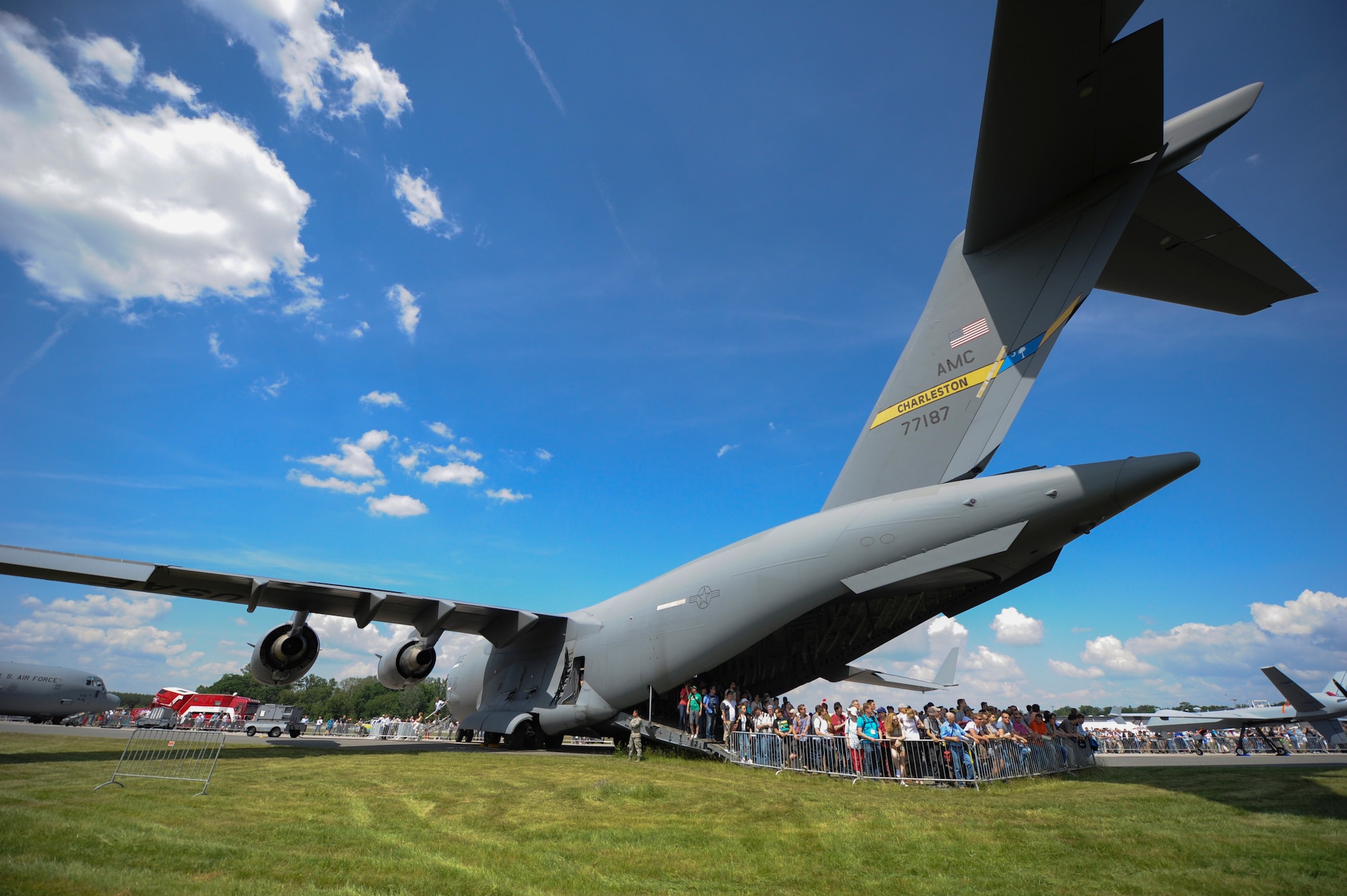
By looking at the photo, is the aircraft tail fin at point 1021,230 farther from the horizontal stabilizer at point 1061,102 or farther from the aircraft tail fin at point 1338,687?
the aircraft tail fin at point 1338,687

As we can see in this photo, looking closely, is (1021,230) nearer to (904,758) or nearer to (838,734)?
(904,758)

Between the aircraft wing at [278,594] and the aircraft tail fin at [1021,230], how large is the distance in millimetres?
7737

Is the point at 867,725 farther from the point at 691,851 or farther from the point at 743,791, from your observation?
the point at 691,851

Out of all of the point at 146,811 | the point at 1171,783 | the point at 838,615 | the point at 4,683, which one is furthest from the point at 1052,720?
the point at 4,683

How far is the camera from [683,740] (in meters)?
10.7

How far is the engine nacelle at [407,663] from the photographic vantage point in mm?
13539

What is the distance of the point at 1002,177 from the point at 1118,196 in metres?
1.06

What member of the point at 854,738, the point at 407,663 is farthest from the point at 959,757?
the point at 407,663

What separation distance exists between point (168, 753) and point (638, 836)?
5.82 meters

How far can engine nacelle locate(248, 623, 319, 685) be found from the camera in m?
11.4

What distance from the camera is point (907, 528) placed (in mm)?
7762

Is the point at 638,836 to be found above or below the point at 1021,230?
below

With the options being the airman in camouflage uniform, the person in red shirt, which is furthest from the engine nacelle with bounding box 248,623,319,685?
the person in red shirt

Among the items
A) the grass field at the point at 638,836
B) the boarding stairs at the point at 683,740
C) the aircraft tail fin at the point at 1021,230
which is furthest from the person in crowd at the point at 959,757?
the boarding stairs at the point at 683,740
